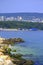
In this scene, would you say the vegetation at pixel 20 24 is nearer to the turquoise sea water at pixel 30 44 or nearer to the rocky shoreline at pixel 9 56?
the turquoise sea water at pixel 30 44

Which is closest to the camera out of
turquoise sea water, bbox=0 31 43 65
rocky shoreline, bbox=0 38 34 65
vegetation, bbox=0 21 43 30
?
rocky shoreline, bbox=0 38 34 65

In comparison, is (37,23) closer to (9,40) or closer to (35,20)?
(35,20)

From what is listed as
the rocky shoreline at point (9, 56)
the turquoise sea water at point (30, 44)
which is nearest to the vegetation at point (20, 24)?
the turquoise sea water at point (30, 44)

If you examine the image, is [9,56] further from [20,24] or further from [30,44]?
[20,24]

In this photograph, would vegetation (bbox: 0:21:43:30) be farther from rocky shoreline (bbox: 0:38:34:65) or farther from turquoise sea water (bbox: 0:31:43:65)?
rocky shoreline (bbox: 0:38:34:65)

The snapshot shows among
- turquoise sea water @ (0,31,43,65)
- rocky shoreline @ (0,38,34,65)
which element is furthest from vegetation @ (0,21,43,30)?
rocky shoreline @ (0,38,34,65)

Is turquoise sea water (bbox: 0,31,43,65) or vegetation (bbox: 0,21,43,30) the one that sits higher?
vegetation (bbox: 0,21,43,30)

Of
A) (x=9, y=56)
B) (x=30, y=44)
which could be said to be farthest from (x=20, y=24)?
(x=9, y=56)

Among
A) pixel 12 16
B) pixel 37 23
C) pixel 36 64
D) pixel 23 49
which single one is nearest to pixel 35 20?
pixel 37 23
